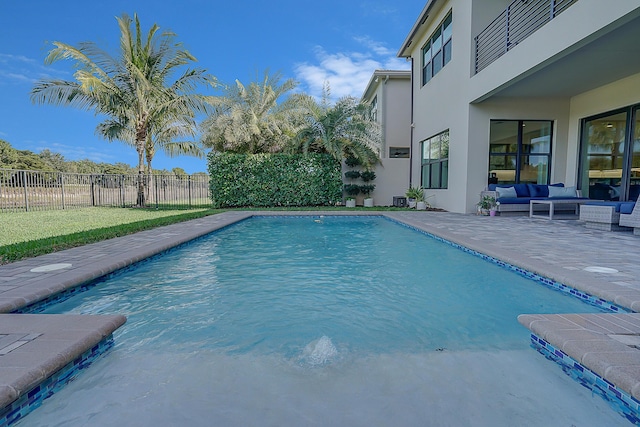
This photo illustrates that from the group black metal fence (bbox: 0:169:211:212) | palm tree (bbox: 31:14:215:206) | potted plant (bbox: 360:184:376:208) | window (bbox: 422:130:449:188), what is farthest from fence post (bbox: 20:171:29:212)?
window (bbox: 422:130:449:188)

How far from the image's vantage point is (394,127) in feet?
55.1

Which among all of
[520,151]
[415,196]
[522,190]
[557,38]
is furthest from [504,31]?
[415,196]

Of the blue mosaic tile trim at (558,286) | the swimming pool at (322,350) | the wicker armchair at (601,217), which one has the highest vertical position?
the wicker armchair at (601,217)

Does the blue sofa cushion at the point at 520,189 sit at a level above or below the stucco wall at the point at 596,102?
below

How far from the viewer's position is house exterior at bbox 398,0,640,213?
7477 mm

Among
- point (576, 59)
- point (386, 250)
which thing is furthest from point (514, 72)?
point (386, 250)

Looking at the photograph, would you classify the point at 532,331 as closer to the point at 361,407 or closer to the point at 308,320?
the point at 361,407

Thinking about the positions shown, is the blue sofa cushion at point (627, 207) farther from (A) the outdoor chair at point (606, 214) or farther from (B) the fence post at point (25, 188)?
(B) the fence post at point (25, 188)

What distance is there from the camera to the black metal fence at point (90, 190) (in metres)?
12.7

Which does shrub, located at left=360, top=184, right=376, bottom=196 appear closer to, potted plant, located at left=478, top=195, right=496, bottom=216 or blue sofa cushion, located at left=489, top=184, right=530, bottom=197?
potted plant, located at left=478, top=195, right=496, bottom=216

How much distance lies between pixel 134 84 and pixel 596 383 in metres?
15.6

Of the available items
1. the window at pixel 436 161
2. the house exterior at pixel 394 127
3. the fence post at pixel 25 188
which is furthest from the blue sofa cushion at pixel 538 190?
the fence post at pixel 25 188

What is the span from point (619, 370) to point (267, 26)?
80.2ft

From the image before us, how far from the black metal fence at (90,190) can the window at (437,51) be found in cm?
1071
